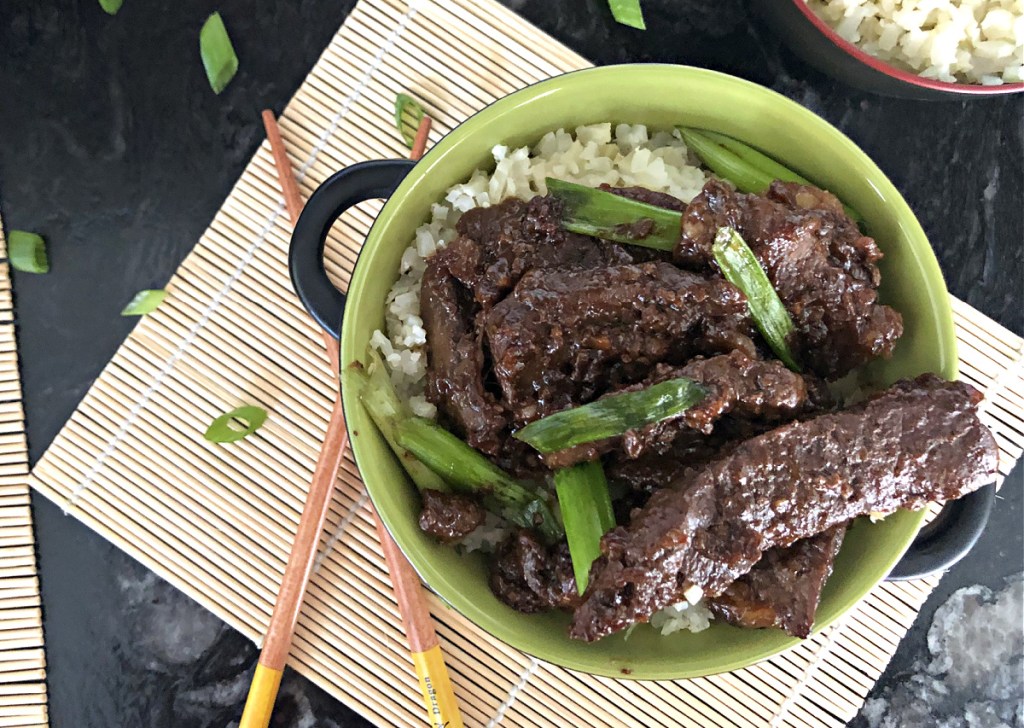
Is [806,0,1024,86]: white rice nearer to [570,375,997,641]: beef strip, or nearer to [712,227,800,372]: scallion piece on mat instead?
[712,227,800,372]: scallion piece on mat

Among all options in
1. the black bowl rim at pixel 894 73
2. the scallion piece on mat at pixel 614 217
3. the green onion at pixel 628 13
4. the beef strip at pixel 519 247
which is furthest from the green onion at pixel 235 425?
the black bowl rim at pixel 894 73

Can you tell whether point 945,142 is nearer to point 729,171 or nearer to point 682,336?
point 729,171

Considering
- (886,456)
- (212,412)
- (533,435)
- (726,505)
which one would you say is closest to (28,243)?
(212,412)

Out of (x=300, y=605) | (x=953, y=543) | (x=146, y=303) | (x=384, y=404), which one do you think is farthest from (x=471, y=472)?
(x=146, y=303)

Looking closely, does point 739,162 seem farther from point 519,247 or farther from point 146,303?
point 146,303

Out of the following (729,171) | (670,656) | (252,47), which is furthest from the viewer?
(252,47)

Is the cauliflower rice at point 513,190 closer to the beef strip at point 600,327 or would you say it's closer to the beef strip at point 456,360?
the beef strip at point 456,360
